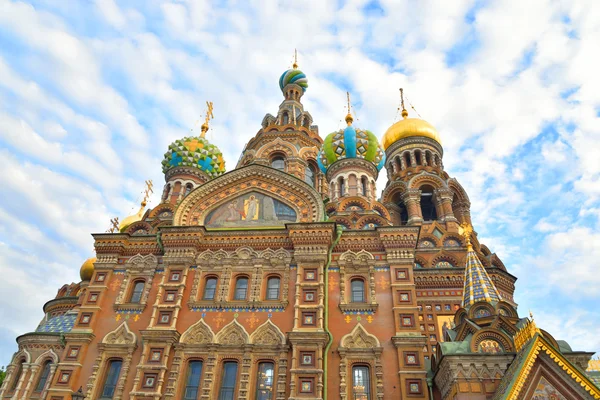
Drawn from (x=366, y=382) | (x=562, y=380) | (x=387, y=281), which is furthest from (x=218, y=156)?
(x=562, y=380)

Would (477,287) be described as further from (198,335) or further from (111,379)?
(111,379)

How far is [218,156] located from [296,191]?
8.70 m

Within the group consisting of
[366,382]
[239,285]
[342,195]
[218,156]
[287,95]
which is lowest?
[366,382]

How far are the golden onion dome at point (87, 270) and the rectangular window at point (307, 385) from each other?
39.8 feet

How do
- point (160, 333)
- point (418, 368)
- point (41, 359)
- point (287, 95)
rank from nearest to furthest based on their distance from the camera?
point (418, 368) < point (160, 333) < point (41, 359) < point (287, 95)

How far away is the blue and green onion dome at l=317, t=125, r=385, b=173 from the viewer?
20.5 metres

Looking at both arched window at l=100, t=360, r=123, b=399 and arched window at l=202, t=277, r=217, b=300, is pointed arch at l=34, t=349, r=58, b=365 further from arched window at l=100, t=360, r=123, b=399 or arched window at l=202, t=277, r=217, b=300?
arched window at l=202, t=277, r=217, b=300

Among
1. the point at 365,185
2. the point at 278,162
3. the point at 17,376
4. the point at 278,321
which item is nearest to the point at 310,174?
the point at 278,162

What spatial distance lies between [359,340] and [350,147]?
35.5ft

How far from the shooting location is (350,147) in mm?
20438

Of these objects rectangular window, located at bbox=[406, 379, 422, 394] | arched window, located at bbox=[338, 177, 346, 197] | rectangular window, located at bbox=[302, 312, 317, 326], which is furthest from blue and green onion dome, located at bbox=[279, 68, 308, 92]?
rectangular window, located at bbox=[406, 379, 422, 394]

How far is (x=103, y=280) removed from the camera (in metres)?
13.1

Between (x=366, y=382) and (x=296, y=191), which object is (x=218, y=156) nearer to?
(x=296, y=191)

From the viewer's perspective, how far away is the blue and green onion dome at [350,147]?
20531 millimetres
